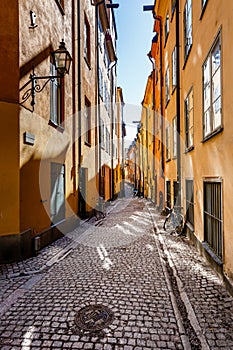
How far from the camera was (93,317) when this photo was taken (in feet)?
11.9

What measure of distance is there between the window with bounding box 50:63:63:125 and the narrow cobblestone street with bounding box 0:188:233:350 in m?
3.88

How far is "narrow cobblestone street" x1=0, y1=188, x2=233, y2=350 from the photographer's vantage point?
10.3 ft

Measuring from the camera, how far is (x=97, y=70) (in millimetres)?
14938

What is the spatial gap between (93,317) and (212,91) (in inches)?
183

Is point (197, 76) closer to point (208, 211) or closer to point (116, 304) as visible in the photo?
point (208, 211)

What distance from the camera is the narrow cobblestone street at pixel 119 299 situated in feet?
10.3

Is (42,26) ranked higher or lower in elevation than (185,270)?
higher

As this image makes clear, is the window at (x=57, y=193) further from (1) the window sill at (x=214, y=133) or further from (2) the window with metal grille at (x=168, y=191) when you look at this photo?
(2) the window with metal grille at (x=168, y=191)

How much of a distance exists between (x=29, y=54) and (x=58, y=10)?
3.13 m

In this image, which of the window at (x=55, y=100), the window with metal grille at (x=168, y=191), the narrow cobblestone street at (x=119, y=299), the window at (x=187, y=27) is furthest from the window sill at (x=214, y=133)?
the window with metal grille at (x=168, y=191)

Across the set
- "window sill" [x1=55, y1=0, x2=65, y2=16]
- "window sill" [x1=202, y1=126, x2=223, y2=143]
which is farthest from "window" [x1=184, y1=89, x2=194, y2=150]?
"window sill" [x1=55, y1=0, x2=65, y2=16]

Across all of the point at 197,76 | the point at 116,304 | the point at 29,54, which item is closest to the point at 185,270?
the point at 116,304

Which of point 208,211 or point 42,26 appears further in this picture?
point 42,26

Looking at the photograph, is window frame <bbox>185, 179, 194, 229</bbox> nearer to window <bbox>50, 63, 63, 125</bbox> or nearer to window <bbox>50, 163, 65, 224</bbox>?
window <bbox>50, 163, 65, 224</bbox>
